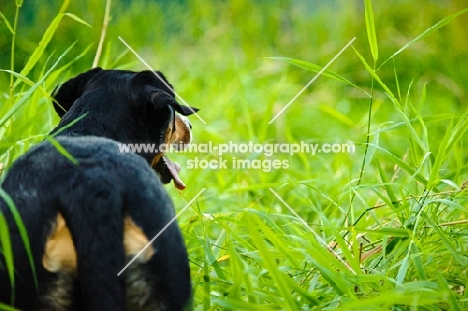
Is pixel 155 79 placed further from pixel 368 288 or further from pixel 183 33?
pixel 183 33

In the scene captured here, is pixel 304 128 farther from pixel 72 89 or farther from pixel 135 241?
pixel 135 241

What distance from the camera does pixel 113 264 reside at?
4.77 ft

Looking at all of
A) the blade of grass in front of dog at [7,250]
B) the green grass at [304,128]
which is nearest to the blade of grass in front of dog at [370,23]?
the green grass at [304,128]

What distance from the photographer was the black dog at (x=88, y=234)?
145 cm

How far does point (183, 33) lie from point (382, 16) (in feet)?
4.79

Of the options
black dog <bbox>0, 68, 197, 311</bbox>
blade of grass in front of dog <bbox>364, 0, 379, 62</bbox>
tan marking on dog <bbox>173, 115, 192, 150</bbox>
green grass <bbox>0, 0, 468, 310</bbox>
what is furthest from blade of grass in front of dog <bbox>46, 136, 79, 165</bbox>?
blade of grass in front of dog <bbox>364, 0, 379, 62</bbox>

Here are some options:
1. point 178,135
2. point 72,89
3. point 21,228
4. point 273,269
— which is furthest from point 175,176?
point 21,228

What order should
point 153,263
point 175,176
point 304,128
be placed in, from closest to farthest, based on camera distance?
point 153,263 < point 175,176 < point 304,128

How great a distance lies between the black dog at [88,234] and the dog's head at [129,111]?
26 centimetres

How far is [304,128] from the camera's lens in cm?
422

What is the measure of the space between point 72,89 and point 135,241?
2.66 ft

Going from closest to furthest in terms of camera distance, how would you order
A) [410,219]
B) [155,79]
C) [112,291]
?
1. [112,291]
2. [410,219]
3. [155,79]

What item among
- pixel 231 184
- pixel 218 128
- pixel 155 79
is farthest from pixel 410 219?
pixel 218 128

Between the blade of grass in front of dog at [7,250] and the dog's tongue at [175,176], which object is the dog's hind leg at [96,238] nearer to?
the blade of grass in front of dog at [7,250]
